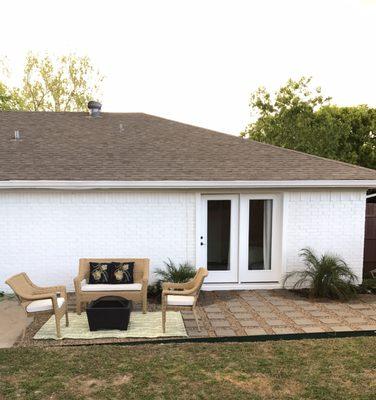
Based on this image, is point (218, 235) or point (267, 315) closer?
point (267, 315)

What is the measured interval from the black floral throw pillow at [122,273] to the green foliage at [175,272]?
1058mm

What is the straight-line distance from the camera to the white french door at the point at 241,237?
10.0 meters

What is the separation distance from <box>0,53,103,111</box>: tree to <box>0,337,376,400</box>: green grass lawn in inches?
1014

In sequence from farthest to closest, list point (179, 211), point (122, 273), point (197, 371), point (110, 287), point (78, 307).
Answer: point (179, 211) < point (122, 273) < point (110, 287) < point (78, 307) < point (197, 371)

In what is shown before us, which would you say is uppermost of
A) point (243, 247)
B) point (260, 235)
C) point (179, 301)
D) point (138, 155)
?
point (138, 155)

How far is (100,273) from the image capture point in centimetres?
852

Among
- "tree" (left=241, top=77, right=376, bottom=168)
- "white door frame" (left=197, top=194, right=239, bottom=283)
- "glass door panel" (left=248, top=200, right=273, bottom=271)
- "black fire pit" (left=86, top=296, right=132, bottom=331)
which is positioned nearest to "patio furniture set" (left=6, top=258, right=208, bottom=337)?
"black fire pit" (left=86, top=296, right=132, bottom=331)

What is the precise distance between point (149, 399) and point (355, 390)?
8.08 ft

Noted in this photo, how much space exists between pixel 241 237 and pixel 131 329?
12.8 feet

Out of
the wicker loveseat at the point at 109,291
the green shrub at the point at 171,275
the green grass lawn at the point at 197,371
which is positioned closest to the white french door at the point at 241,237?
the green shrub at the point at 171,275

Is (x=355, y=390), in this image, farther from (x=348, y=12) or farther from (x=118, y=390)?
(x=348, y=12)

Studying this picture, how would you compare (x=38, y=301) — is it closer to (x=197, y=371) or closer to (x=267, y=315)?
(x=197, y=371)

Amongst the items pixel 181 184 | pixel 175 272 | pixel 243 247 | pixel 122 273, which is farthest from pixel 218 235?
pixel 122 273

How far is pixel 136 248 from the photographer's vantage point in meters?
9.87
